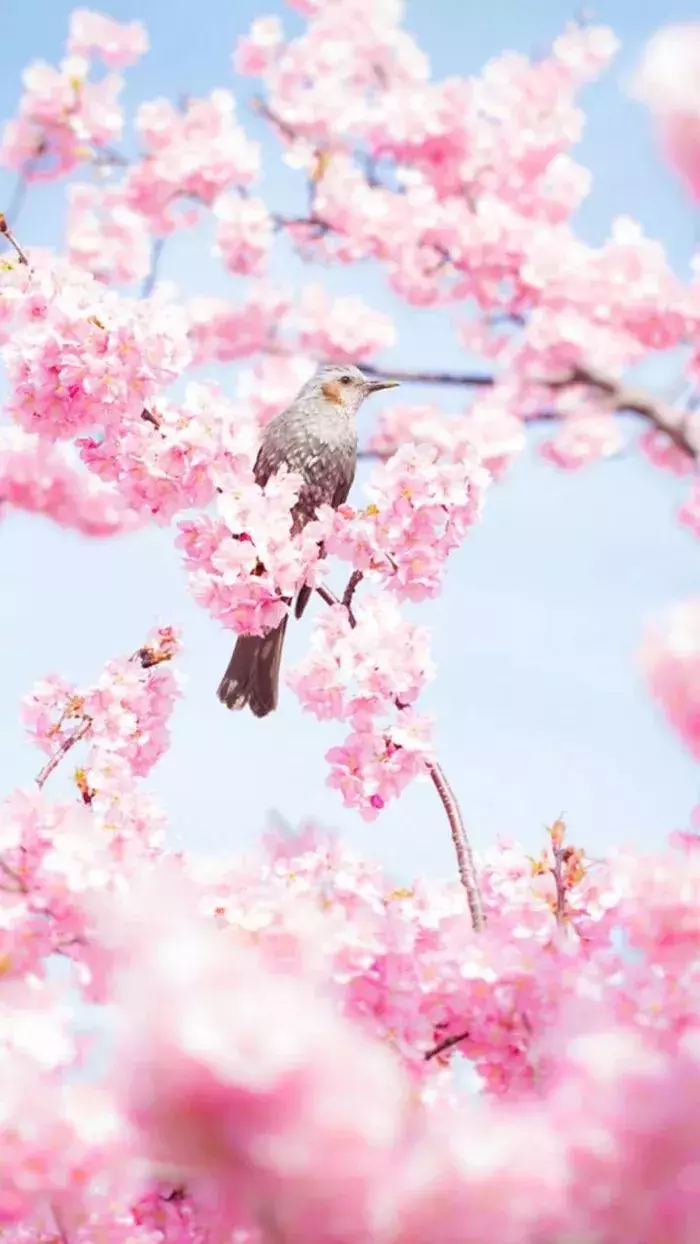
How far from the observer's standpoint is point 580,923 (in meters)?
3.54

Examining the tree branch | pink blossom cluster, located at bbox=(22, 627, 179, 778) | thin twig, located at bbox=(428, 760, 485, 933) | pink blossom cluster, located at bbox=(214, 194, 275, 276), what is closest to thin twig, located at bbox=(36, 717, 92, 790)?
pink blossom cluster, located at bbox=(22, 627, 179, 778)

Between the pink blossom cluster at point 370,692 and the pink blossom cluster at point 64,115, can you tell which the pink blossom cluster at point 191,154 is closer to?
the pink blossom cluster at point 64,115

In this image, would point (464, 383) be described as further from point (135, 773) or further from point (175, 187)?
point (175, 187)

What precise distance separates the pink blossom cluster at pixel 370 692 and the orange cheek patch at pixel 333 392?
7.61ft

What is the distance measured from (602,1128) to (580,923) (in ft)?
5.43

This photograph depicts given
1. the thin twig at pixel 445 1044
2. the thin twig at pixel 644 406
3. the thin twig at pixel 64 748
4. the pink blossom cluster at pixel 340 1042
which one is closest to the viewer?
the pink blossom cluster at pixel 340 1042

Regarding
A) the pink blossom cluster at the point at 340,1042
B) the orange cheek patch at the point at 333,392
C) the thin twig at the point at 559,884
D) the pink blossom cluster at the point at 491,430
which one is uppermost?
the orange cheek patch at the point at 333,392

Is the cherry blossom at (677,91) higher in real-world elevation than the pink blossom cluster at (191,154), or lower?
lower

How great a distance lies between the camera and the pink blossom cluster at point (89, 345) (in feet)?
12.4

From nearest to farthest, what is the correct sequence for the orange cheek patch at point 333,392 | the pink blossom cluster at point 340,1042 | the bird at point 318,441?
the pink blossom cluster at point 340,1042
the bird at point 318,441
the orange cheek patch at point 333,392

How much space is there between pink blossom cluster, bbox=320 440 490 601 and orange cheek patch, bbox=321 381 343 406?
212 centimetres

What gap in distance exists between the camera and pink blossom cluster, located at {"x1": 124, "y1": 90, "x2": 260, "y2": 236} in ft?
21.2

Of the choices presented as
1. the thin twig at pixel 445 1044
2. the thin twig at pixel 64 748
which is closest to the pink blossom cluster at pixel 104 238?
the thin twig at pixel 64 748

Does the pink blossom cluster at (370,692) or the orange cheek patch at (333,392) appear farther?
the orange cheek patch at (333,392)
